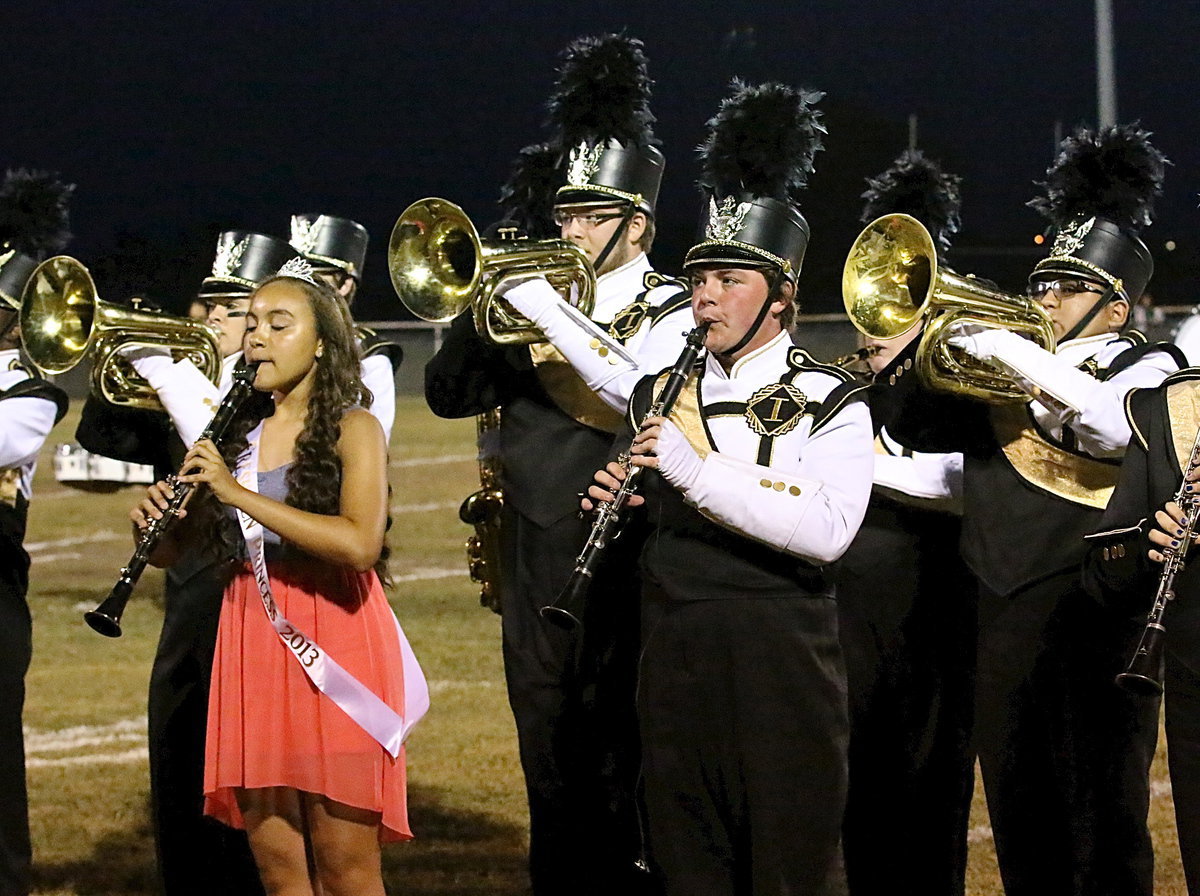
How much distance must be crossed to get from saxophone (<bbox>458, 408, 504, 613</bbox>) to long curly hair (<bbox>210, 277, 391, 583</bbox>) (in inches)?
51.2

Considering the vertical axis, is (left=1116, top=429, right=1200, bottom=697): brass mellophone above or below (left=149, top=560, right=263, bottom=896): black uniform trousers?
above

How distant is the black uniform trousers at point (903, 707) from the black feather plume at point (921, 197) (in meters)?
0.94

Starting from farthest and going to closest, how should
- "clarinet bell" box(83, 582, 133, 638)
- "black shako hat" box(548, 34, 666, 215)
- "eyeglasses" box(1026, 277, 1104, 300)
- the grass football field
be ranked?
the grass football field → "black shako hat" box(548, 34, 666, 215) → "eyeglasses" box(1026, 277, 1104, 300) → "clarinet bell" box(83, 582, 133, 638)

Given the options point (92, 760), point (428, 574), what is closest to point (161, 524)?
point (92, 760)

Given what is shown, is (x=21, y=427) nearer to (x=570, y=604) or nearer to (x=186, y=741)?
(x=186, y=741)

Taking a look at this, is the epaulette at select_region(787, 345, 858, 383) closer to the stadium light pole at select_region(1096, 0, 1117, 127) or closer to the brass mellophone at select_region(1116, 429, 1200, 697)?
the brass mellophone at select_region(1116, 429, 1200, 697)

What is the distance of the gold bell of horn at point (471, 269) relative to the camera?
5.12 meters

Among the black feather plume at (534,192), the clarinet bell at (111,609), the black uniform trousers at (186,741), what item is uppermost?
the black feather plume at (534,192)

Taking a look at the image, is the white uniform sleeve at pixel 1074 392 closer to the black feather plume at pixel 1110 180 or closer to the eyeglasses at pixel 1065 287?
the eyeglasses at pixel 1065 287

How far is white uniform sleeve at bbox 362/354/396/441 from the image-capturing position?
5359 mm

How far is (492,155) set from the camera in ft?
109

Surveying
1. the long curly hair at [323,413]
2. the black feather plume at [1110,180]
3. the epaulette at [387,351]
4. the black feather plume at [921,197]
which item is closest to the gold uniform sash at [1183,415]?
the black feather plume at [1110,180]

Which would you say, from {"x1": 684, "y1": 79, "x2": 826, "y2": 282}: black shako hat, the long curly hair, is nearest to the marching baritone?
{"x1": 684, "y1": 79, "x2": 826, "y2": 282}: black shako hat

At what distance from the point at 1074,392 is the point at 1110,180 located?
3.36ft
